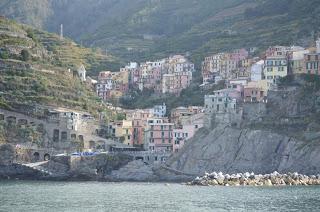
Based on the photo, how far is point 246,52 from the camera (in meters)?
141

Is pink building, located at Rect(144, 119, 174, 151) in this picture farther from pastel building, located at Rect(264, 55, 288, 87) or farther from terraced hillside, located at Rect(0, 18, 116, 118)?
pastel building, located at Rect(264, 55, 288, 87)

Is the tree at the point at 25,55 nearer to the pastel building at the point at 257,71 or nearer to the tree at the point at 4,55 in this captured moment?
the tree at the point at 4,55

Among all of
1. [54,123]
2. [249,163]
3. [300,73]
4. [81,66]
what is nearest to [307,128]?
[249,163]

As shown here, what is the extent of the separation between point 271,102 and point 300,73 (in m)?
7.25

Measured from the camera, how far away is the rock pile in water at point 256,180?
9325cm

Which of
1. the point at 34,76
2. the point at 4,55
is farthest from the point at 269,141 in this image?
the point at 4,55

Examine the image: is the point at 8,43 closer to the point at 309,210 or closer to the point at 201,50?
the point at 201,50

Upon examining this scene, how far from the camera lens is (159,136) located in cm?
12169

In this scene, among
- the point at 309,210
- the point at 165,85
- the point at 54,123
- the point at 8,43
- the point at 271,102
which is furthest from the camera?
the point at 165,85

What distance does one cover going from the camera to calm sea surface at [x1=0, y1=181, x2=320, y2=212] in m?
66.4

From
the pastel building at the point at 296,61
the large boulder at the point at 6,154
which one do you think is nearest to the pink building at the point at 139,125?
the large boulder at the point at 6,154

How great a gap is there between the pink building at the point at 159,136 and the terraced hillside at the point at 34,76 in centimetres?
1028

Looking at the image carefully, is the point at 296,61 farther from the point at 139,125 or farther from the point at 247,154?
the point at 139,125

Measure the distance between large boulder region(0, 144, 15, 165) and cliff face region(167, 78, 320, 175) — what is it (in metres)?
18.7
